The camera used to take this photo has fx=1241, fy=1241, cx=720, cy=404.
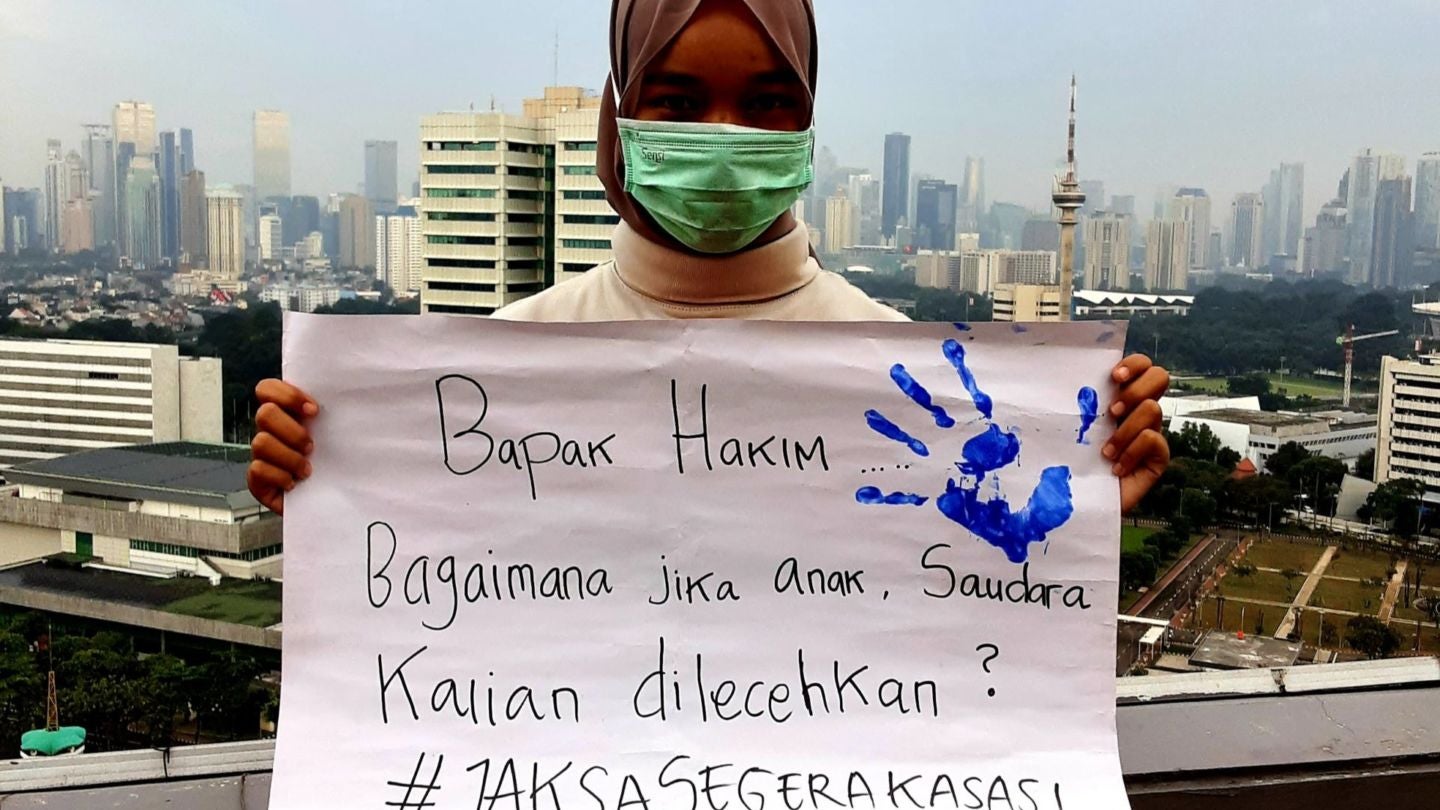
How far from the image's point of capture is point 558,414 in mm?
856

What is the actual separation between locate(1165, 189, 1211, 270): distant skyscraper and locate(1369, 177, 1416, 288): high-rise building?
22.3 feet

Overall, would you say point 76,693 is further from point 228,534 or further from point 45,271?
point 45,271

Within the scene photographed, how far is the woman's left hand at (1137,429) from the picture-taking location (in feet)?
2.74

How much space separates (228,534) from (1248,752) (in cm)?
1887

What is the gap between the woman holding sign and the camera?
0.84 meters

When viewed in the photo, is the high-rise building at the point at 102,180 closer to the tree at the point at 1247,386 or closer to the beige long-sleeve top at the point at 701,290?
the tree at the point at 1247,386

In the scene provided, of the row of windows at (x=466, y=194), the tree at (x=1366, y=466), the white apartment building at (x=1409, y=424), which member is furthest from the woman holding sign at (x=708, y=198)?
the tree at (x=1366, y=466)

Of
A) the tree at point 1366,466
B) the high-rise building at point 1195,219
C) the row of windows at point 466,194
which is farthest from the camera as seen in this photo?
the high-rise building at point 1195,219

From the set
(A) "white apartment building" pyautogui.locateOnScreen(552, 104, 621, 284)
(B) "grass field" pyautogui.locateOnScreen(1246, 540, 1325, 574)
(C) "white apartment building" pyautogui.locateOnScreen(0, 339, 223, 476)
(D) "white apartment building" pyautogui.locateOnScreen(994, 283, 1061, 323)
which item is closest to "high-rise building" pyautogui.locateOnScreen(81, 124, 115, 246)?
(C) "white apartment building" pyautogui.locateOnScreen(0, 339, 223, 476)

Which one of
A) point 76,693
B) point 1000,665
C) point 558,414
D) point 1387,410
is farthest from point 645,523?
point 1387,410

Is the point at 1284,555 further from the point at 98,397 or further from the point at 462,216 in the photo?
the point at 98,397

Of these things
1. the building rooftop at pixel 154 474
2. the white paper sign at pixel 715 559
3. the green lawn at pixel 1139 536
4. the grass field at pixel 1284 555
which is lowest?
the grass field at pixel 1284 555

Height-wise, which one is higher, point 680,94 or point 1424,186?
point 1424,186

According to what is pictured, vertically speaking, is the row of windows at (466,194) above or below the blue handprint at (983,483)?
above
